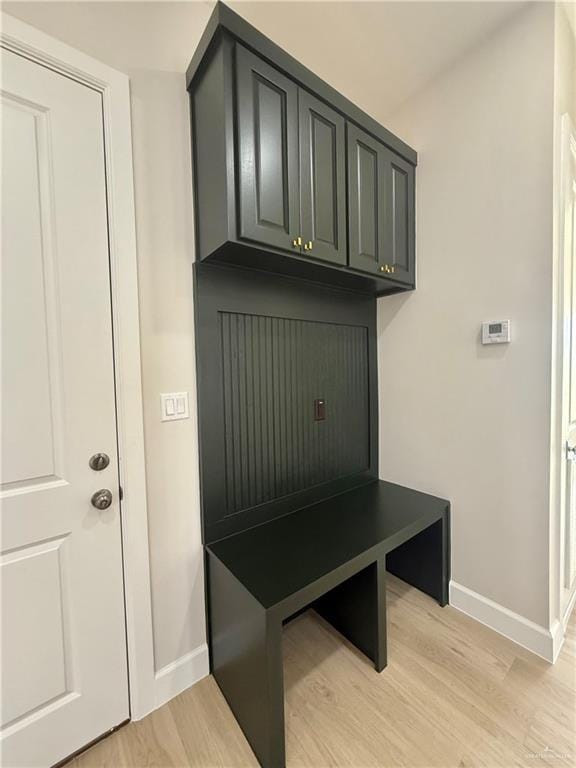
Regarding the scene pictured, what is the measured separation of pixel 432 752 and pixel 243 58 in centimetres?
248

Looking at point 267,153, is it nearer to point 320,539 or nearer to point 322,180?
point 322,180

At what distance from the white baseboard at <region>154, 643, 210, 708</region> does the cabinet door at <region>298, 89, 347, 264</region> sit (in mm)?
1772

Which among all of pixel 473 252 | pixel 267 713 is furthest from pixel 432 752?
pixel 473 252

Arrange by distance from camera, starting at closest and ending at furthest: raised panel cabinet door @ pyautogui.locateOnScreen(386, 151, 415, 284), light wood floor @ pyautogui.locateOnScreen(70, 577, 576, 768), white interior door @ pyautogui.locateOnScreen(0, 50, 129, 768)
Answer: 1. white interior door @ pyautogui.locateOnScreen(0, 50, 129, 768)
2. light wood floor @ pyautogui.locateOnScreen(70, 577, 576, 768)
3. raised panel cabinet door @ pyautogui.locateOnScreen(386, 151, 415, 284)

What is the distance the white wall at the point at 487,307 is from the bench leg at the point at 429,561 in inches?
2.5

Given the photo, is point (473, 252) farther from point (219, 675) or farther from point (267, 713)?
point (219, 675)

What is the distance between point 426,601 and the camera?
1854 millimetres

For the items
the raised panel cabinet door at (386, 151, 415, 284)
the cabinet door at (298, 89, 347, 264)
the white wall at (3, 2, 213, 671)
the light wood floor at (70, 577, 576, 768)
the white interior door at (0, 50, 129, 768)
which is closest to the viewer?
the white interior door at (0, 50, 129, 768)

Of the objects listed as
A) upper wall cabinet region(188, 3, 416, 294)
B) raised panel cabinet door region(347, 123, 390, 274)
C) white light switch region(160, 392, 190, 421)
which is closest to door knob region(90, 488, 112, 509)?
white light switch region(160, 392, 190, 421)

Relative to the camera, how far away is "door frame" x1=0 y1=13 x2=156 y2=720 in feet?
3.77

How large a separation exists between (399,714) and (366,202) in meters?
2.17

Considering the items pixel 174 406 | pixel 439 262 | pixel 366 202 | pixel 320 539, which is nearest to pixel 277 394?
pixel 174 406

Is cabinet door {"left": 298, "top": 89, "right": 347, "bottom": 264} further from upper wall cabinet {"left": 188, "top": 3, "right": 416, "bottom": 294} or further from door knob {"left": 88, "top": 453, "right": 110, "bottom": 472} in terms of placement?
door knob {"left": 88, "top": 453, "right": 110, "bottom": 472}

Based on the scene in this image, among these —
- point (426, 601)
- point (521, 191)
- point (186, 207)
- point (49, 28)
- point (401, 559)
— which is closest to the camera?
point (49, 28)
